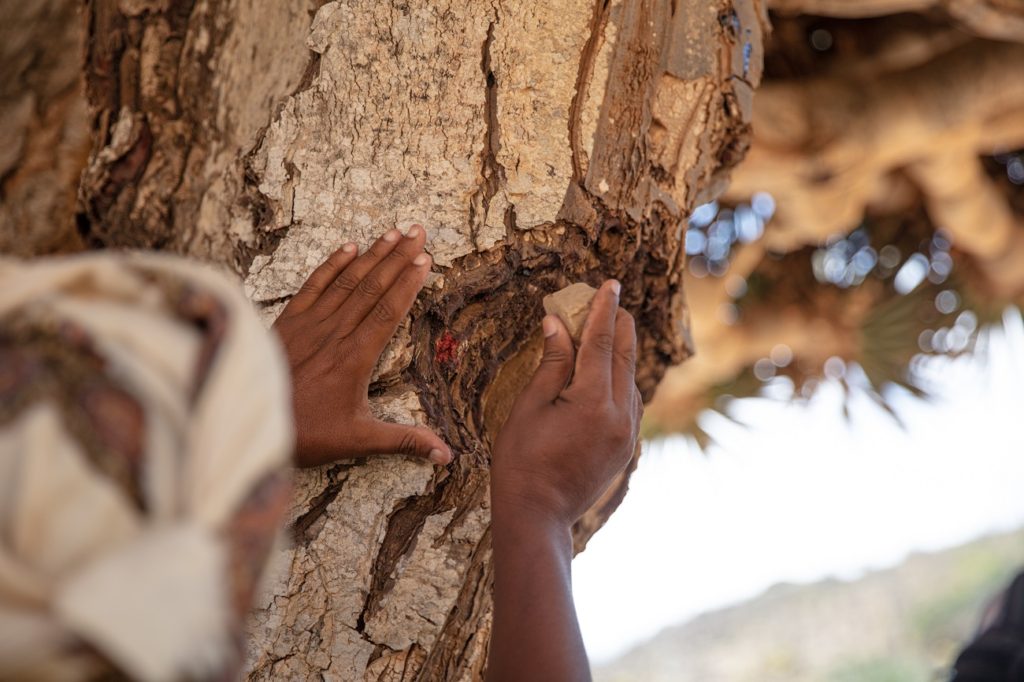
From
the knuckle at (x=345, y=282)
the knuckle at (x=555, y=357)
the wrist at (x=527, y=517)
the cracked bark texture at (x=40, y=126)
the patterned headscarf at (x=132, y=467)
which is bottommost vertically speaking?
the patterned headscarf at (x=132, y=467)

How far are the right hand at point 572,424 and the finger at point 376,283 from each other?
0.23 meters

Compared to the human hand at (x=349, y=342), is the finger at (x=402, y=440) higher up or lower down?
lower down

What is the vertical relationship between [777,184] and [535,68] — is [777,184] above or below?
above

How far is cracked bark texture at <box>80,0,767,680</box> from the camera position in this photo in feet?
4.71

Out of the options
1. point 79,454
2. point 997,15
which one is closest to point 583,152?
point 79,454

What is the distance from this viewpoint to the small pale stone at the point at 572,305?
1.41 m

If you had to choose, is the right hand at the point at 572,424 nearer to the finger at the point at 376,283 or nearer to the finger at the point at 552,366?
the finger at the point at 552,366

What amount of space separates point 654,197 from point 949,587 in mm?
13658

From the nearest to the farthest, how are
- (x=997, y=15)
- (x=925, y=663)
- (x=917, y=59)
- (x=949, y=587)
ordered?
(x=997, y=15) → (x=917, y=59) → (x=925, y=663) → (x=949, y=587)

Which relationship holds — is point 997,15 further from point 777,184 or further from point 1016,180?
point 1016,180

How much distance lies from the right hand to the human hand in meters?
0.18

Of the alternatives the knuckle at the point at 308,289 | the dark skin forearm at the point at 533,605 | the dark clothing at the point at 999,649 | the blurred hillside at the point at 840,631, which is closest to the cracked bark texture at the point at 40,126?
the knuckle at the point at 308,289

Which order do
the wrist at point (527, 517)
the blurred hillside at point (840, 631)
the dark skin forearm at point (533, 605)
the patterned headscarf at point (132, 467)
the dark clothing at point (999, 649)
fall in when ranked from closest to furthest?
the patterned headscarf at point (132, 467) → the dark skin forearm at point (533, 605) → the wrist at point (527, 517) → the dark clothing at point (999, 649) → the blurred hillside at point (840, 631)

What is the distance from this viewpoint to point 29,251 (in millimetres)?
2566
